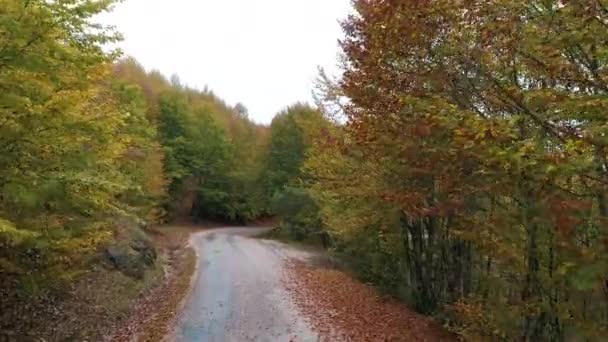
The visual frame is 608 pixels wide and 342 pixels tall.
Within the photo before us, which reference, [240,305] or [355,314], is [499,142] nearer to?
[355,314]

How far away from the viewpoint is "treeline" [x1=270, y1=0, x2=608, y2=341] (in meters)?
5.34

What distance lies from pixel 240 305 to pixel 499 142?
11.9 meters

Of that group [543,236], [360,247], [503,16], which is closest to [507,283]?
[543,236]

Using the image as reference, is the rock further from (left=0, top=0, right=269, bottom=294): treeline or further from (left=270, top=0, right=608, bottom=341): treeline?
(left=270, top=0, right=608, bottom=341): treeline

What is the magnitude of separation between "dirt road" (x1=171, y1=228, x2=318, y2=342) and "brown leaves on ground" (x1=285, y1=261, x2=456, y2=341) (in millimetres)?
496

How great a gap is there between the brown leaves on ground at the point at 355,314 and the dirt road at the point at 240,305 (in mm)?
496

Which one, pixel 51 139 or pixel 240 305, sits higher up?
pixel 51 139

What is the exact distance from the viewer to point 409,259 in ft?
56.3

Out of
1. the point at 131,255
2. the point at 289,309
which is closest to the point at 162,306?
the point at 289,309

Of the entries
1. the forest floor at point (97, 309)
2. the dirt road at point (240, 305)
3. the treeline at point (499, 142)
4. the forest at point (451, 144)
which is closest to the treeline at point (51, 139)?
the forest at point (451, 144)

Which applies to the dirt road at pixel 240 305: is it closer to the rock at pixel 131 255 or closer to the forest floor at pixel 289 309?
the forest floor at pixel 289 309

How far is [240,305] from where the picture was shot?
16172 mm

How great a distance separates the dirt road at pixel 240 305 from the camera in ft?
42.2

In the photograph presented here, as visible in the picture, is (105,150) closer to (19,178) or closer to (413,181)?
(19,178)
